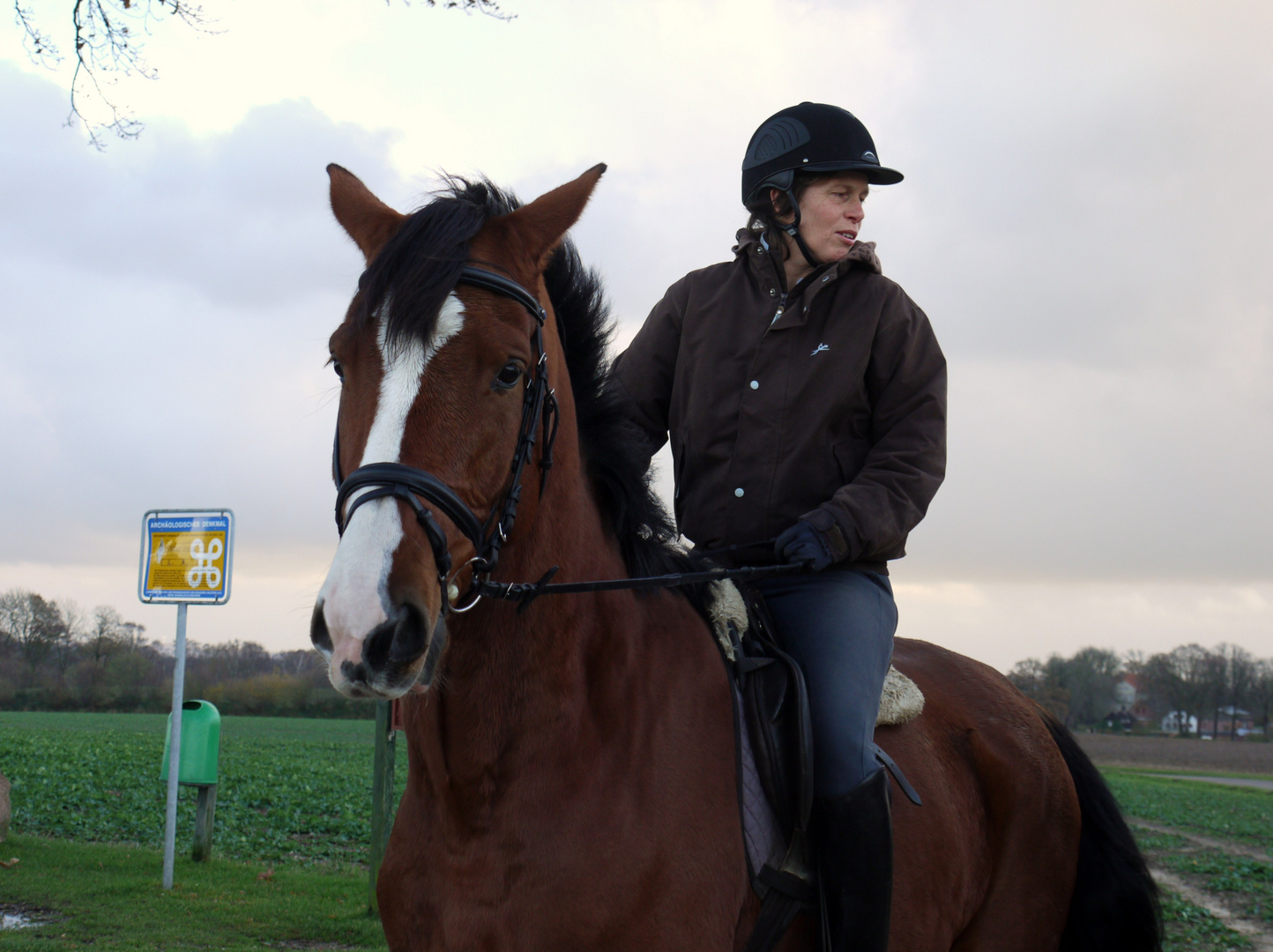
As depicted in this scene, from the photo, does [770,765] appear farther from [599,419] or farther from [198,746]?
[198,746]

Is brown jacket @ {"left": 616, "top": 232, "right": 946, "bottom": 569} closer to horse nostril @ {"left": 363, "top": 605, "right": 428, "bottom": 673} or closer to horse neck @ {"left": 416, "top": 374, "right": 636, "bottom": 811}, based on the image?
horse neck @ {"left": 416, "top": 374, "right": 636, "bottom": 811}

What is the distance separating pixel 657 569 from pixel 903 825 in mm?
1097

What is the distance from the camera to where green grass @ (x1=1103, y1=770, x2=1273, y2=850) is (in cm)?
1916

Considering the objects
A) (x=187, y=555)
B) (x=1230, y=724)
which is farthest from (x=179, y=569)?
(x=1230, y=724)

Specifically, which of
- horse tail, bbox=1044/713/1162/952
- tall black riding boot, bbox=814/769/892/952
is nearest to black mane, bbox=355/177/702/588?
tall black riding boot, bbox=814/769/892/952

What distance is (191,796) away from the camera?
15211mm

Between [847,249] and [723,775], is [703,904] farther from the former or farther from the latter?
[847,249]

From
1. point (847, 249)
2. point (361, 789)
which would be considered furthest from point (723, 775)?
point (361, 789)

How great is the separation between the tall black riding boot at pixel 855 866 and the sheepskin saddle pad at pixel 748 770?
0.14 m

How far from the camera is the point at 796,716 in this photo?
260 cm

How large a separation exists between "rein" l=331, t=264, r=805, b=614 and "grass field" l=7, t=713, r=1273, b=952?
19.0ft

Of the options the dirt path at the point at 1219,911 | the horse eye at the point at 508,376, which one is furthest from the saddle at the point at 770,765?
the dirt path at the point at 1219,911

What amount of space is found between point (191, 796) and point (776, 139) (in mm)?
15356

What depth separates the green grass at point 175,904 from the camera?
6.78 m
